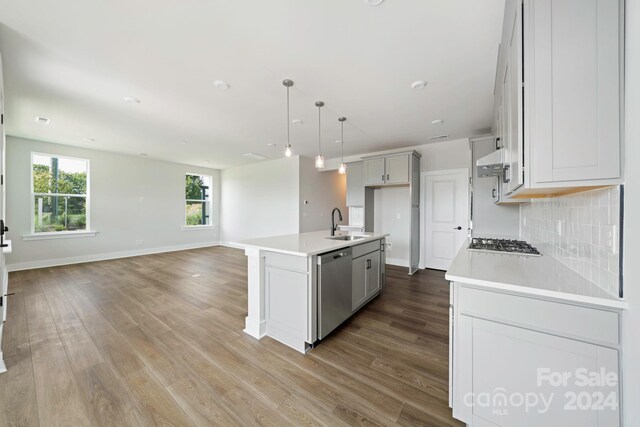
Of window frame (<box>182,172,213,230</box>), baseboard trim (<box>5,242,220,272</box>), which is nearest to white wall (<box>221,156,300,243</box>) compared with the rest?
window frame (<box>182,172,213,230</box>)

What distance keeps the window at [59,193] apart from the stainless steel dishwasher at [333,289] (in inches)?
258

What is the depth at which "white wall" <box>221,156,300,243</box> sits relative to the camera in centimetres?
624

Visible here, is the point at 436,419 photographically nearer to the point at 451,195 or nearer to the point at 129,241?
the point at 451,195

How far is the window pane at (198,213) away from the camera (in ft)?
24.6

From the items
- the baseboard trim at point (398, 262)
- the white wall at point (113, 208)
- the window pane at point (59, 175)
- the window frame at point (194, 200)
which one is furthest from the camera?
the window frame at point (194, 200)

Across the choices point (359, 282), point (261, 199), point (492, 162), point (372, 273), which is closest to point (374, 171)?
point (372, 273)

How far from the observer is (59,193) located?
5.14 meters

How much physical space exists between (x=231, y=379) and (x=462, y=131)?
4.86 meters

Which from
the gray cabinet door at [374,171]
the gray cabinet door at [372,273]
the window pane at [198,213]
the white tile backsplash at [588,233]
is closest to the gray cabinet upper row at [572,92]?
the white tile backsplash at [588,233]

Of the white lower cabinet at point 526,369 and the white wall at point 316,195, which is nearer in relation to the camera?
the white lower cabinet at point 526,369

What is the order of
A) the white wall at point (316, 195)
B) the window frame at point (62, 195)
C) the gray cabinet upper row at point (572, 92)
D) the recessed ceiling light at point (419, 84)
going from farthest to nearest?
the white wall at point (316, 195), the window frame at point (62, 195), the recessed ceiling light at point (419, 84), the gray cabinet upper row at point (572, 92)

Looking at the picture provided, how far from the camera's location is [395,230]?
5.22 metres

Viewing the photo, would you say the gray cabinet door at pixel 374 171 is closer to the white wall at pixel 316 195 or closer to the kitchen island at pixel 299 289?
the white wall at pixel 316 195

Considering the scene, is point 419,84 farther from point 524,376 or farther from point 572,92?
point 524,376
